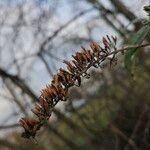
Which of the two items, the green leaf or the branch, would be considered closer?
the branch

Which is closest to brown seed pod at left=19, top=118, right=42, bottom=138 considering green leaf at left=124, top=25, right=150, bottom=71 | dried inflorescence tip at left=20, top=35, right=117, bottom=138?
dried inflorescence tip at left=20, top=35, right=117, bottom=138

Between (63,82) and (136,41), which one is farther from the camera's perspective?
(136,41)

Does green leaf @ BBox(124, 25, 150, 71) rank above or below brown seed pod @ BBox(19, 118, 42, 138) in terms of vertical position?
above

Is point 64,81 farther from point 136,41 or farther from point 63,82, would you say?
point 136,41

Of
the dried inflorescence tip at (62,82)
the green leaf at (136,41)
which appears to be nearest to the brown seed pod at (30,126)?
the dried inflorescence tip at (62,82)

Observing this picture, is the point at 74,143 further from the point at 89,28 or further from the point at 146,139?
the point at 89,28

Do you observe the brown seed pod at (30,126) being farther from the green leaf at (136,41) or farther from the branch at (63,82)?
the green leaf at (136,41)

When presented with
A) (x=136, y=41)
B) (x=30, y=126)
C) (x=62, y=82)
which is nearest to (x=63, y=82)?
(x=62, y=82)

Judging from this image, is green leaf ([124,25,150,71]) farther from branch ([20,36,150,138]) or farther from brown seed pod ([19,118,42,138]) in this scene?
brown seed pod ([19,118,42,138])
